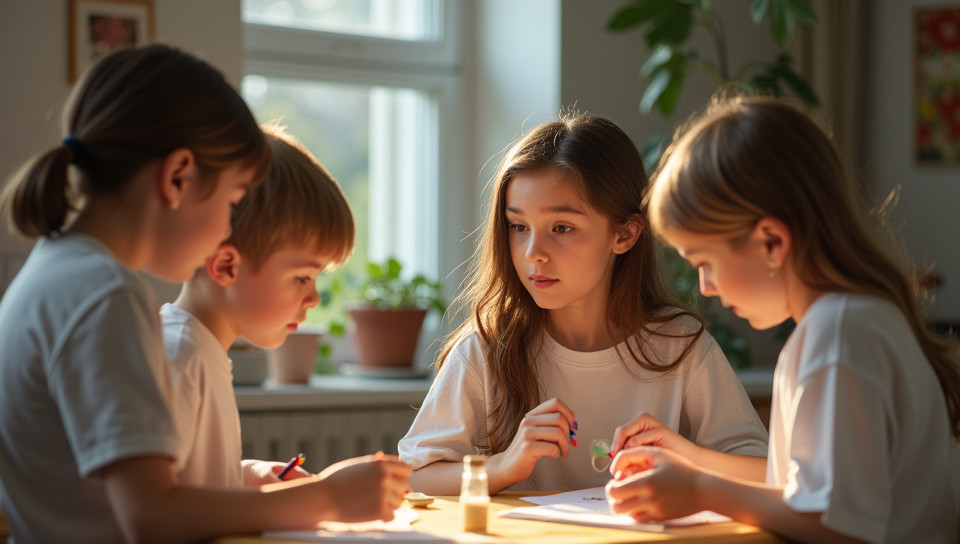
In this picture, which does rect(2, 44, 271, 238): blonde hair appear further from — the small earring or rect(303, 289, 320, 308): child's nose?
the small earring

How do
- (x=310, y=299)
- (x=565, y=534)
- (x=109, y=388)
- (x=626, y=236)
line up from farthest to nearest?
1. (x=626, y=236)
2. (x=310, y=299)
3. (x=565, y=534)
4. (x=109, y=388)

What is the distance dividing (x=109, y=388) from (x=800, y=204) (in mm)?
882

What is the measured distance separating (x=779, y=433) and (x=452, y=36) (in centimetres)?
281

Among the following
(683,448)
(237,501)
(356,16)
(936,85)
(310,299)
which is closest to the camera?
(237,501)

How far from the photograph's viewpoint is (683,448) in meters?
1.64

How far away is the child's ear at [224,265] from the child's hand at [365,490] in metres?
0.37

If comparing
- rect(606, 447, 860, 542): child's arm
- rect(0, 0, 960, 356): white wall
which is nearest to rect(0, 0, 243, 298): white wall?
rect(0, 0, 960, 356): white wall

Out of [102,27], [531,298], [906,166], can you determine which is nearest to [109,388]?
[531,298]

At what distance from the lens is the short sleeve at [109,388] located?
3.50ft

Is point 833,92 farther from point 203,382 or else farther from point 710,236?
point 203,382

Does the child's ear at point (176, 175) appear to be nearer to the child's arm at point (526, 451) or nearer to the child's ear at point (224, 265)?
the child's ear at point (224, 265)

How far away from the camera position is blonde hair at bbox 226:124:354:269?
1483 millimetres

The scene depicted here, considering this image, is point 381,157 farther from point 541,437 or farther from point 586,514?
point 586,514

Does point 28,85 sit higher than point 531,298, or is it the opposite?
point 28,85
